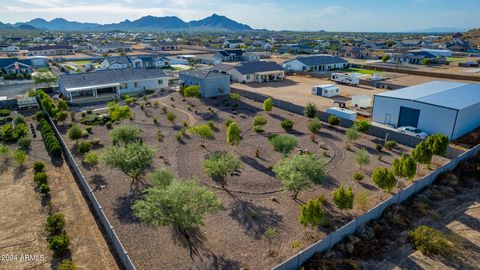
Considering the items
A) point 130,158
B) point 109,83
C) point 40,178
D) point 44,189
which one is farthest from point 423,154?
point 109,83

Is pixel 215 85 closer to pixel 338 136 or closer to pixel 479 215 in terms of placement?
pixel 338 136

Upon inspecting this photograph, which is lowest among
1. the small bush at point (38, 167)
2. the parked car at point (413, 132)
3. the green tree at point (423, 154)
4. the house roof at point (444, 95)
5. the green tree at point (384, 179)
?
the small bush at point (38, 167)

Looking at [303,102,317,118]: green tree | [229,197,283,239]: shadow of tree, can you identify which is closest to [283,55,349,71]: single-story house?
[303,102,317,118]: green tree

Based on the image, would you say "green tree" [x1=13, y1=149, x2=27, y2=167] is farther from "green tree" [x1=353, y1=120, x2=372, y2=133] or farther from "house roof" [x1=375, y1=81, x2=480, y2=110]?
"house roof" [x1=375, y1=81, x2=480, y2=110]

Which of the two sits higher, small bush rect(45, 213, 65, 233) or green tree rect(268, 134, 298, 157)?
green tree rect(268, 134, 298, 157)

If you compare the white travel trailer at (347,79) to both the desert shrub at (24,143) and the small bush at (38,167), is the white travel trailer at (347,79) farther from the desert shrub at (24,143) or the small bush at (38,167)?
the small bush at (38,167)

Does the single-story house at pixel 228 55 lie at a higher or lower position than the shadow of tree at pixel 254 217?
higher

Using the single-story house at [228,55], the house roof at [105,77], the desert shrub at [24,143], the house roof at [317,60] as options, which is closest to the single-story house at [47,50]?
the single-story house at [228,55]
